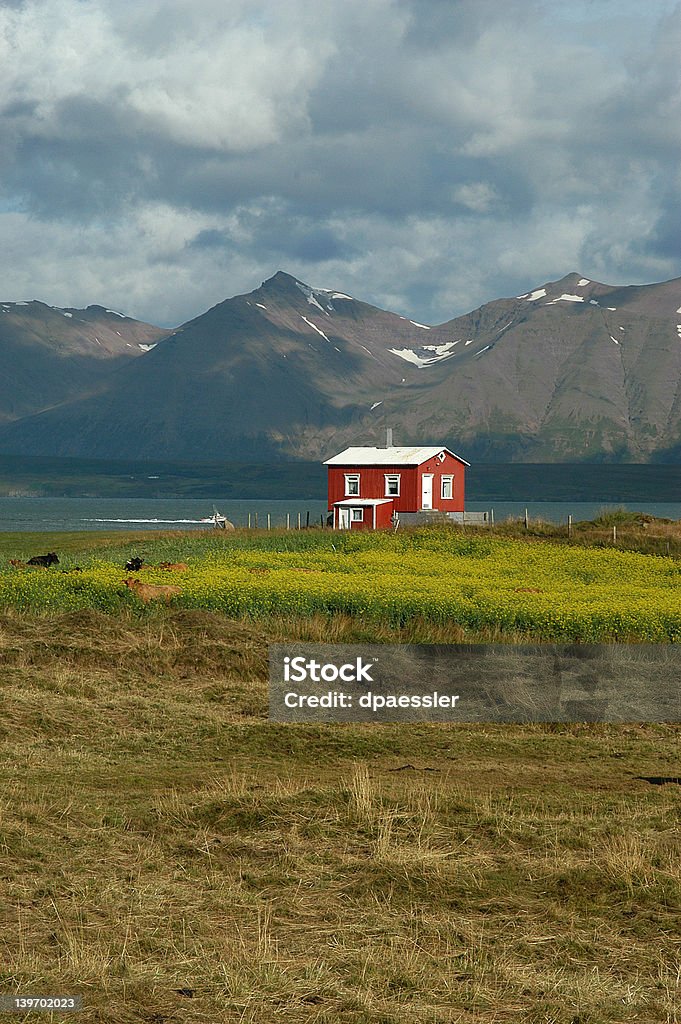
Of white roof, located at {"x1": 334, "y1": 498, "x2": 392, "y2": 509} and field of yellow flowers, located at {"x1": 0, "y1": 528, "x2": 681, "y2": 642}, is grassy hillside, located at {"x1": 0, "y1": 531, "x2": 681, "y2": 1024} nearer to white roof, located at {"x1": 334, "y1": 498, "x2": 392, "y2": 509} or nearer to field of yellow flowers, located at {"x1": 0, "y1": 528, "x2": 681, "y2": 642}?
field of yellow flowers, located at {"x1": 0, "y1": 528, "x2": 681, "y2": 642}

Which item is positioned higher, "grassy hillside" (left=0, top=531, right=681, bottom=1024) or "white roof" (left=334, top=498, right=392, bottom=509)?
"white roof" (left=334, top=498, right=392, bottom=509)

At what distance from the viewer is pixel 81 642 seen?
2539 centimetres

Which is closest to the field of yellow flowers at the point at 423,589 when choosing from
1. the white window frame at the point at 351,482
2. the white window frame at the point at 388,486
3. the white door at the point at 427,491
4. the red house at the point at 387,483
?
the red house at the point at 387,483

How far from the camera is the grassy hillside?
341 inches

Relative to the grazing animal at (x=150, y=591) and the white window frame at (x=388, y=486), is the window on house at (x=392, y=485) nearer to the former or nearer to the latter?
the white window frame at (x=388, y=486)

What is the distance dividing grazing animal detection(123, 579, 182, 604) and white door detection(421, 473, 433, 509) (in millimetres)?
51328

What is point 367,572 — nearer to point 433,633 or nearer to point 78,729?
point 433,633

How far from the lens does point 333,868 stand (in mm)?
11469

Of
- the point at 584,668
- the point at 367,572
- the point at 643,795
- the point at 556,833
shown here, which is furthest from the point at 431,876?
the point at 367,572

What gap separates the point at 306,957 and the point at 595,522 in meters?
69.7

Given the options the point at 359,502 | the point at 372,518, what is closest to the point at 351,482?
the point at 359,502

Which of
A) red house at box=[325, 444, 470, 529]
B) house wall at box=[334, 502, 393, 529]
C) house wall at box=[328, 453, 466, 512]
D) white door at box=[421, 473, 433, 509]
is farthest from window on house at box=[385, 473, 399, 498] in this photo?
white door at box=[421, 473, 433, 509]

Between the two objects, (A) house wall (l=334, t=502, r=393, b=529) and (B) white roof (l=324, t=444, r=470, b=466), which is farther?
(B) white roof (l=324, t=444, r=470, b=466)

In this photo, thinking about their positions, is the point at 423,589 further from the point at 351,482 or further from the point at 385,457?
the point at 385,457
